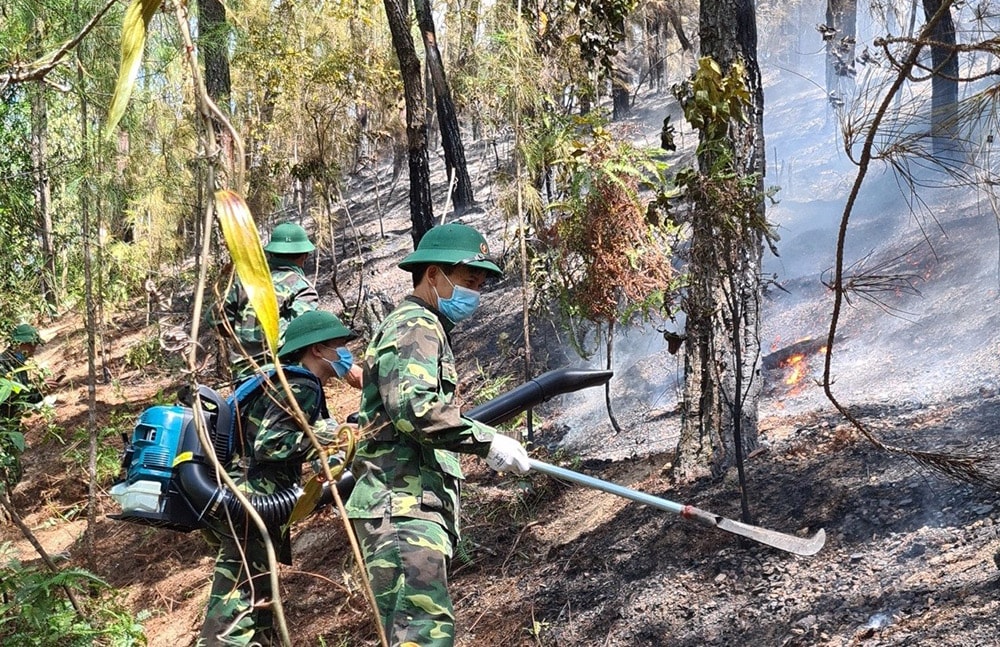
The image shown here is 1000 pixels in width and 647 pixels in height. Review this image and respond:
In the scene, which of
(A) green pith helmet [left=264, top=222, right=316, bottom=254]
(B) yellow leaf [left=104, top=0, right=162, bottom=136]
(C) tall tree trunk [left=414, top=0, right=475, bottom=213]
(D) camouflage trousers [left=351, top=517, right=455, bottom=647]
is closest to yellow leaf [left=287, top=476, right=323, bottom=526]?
(B) yellow leaf [left=104, top=0, right=162, bottom=136]

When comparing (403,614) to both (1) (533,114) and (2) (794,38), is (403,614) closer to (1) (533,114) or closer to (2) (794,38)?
(1) (533,114)

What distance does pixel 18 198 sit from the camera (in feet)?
21.4

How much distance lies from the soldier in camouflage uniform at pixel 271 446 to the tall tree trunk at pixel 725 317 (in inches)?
74.8

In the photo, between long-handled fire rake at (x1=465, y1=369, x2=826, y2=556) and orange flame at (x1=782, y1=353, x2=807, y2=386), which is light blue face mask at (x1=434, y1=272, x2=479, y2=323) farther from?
orange flame at (x1=782, y1=353, x2=807, y2=386)

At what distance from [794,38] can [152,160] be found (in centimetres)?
2303

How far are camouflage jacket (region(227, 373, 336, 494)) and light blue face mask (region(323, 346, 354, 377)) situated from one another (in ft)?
0.54

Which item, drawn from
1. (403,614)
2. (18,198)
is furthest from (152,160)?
(403,614)

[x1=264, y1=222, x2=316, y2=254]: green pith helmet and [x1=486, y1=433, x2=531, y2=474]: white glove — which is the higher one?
[x1=264, y1=222, x2=316, y2=254]: green pith helmet

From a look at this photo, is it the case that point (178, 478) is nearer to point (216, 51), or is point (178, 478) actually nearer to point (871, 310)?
point (216, 51)

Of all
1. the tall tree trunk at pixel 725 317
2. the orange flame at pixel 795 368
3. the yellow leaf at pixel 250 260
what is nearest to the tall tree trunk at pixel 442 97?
the orange flame at pixel 795 368

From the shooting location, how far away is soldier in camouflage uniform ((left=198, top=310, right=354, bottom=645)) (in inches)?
150

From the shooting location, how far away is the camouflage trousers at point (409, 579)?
3.05 meters

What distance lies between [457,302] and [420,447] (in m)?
0.54

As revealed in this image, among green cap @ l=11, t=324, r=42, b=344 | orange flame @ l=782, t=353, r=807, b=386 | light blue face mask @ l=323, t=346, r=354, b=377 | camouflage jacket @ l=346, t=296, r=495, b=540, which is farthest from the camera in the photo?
orange flame @ l=782, t=353, r=807, b=386
